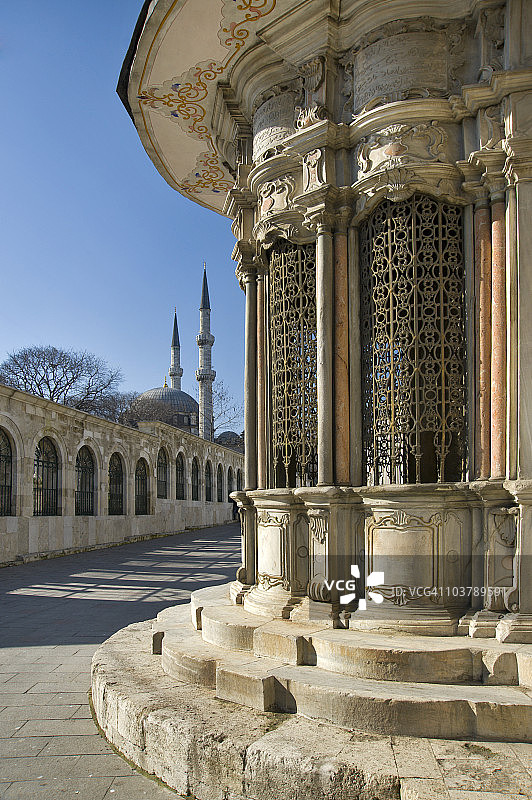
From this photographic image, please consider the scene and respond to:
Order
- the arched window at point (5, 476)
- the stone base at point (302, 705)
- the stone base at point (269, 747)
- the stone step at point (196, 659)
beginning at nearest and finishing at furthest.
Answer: the stone base at point (269, 747) → the stone base at point (302, 705) → the stone step at point (196, 659) → the arched window at point (5, 476)

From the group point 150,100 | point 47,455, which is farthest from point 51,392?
point 150,100

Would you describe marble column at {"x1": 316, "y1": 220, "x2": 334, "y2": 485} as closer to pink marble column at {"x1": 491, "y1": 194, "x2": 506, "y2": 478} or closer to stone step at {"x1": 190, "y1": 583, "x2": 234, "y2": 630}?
pink marble column at {"x1": 491, "y1": 194, "x2": 506, "y2": 478}

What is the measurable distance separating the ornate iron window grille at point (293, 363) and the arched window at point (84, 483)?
54.6 ft

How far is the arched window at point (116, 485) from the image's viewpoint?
81.5 ft

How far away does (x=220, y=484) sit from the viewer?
1690 inches

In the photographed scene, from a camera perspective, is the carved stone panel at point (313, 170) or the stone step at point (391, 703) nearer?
the stone step at point (391, 703)

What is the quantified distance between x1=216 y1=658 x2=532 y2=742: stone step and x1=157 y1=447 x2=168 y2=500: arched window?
26497 millimetres

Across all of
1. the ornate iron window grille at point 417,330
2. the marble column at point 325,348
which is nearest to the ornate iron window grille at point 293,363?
the marble column at point 325,348

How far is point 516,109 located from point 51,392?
141 feet

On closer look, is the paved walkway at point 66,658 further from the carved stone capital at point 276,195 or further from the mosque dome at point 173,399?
the mosque dome at point 173,399

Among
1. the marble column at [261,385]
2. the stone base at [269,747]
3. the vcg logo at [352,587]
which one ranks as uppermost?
the marble column at [261,385]

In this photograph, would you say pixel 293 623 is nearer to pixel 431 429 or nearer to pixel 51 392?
pixel 431 429

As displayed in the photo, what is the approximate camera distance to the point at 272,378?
611 centimetres

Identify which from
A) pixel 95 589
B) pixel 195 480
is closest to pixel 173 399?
pixel 195 480
